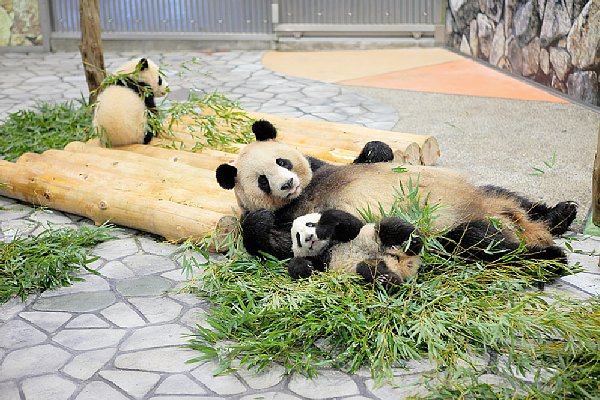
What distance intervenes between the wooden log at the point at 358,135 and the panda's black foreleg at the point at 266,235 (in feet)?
5.04

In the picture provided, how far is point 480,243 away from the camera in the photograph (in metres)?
3.47

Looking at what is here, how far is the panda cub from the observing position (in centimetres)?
542

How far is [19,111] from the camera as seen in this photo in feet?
22.4

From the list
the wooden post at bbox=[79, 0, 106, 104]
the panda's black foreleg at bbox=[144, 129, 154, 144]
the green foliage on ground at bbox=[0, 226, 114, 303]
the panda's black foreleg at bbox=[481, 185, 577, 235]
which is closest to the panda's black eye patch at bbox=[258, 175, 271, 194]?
the green foliage on ground at bbox=[0, 226, 114, 303]

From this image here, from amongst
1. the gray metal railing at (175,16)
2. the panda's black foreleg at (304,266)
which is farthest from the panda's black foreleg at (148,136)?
the gray metal railing at (175,16)

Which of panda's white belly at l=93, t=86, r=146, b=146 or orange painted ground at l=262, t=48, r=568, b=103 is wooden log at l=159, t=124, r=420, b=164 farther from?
orange painted ground at l=262, t=48, r=568, b=103

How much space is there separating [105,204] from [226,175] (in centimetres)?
122

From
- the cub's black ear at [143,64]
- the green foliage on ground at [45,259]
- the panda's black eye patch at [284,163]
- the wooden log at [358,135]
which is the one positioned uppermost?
the cub's black ear at [143,64]

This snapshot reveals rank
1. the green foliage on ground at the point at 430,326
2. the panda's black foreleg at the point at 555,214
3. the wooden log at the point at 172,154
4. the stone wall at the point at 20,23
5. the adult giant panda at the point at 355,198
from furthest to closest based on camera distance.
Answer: the stone wall at the point at 20,23 < the wooden log at the point at 172,154 < the panda's black foreleg at the point at 555,214 < the adult giant panda at the point at 355,198 < the green foliage on ground at the point at 430,326

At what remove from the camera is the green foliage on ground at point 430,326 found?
2869 millimetres

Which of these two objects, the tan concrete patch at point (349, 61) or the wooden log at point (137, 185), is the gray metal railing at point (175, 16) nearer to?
the tan concrete patch at point (349, 61)

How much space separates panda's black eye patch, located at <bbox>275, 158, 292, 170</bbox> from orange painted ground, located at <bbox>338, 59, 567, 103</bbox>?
4.22m

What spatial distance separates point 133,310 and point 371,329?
1.15 metres

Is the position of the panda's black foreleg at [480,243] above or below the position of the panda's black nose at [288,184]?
below
